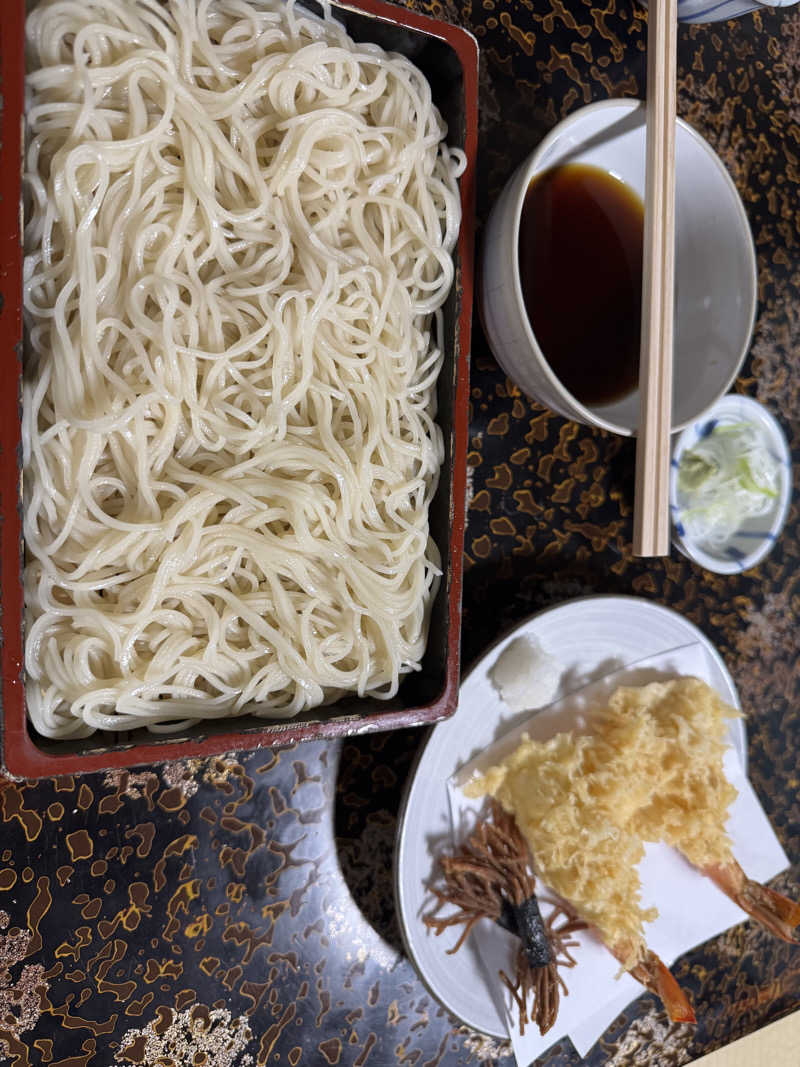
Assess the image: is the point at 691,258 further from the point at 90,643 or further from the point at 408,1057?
the point at 408,1057

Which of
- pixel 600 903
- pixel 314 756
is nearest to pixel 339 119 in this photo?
pixel 314 756

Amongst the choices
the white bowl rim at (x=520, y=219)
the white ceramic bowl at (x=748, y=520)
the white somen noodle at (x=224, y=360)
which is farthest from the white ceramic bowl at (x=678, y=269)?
the white ceramic bowl at (x=748, y=520)

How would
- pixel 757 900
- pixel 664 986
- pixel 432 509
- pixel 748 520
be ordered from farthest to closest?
pixel 748 520, pixel 757 900, pixel 664 986, pixel 432 509

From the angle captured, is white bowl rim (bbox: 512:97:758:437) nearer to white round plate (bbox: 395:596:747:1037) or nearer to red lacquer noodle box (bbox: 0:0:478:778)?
red lacquer noodle box (bbox: 0:0:478:778)

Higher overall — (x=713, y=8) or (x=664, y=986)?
(x=713, y=8)

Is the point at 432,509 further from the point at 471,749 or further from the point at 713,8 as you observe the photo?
the point at 713,8

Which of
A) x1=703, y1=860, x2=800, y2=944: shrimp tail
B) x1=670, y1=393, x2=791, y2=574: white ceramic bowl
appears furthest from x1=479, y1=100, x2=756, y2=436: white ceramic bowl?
x1=703, y1=860, x2=800, y2=944: shrimp tail

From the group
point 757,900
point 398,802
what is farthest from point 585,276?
point 757,900

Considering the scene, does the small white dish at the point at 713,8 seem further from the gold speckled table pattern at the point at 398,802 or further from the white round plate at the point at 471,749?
the white round plate at the point at 471,749
